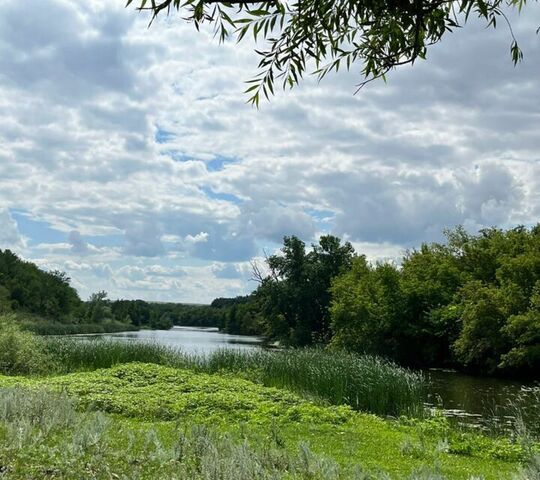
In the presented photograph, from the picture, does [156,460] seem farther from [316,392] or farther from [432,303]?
[432,303]

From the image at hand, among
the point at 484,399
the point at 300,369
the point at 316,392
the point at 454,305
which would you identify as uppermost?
the point at 454,305

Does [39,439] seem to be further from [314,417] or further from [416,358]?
[416,358]

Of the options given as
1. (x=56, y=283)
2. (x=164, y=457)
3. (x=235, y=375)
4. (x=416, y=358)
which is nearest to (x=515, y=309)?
(x=416, y=358)

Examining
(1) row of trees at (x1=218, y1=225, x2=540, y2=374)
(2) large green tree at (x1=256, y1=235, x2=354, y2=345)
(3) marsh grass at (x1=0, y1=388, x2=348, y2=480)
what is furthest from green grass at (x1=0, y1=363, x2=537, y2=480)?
(2) large green tree at (x1=256, y1=235, x2=354, y2=345)

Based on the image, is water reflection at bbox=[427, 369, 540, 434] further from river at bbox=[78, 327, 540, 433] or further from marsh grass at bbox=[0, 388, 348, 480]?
marsh grass at bbox=[0, 388, 348, 480]

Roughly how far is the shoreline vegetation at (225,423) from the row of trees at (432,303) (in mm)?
13076

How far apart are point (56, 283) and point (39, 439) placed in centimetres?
10617

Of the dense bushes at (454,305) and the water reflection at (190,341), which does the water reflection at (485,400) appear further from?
the water reflection at (190,341)

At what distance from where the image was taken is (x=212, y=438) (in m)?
6.54

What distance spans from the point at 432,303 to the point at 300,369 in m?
23.9

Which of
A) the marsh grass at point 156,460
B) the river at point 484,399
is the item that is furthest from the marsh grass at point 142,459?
the river at point 484,399

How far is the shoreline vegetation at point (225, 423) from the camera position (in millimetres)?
5367

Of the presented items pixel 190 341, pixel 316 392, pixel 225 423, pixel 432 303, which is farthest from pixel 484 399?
pixel 190 341

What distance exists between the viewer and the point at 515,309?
29641mm
